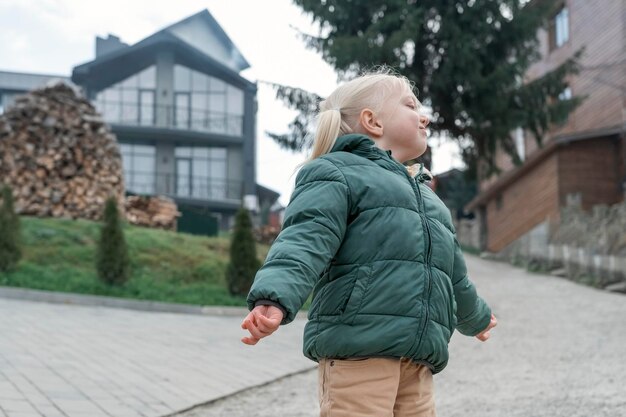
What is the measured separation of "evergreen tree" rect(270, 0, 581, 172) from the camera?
17.0 meters

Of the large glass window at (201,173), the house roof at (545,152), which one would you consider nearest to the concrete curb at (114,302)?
the house roof at (545,152)

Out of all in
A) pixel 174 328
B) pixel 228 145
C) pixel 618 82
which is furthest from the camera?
pixel 228 145

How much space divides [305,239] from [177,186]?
3273 centimetres

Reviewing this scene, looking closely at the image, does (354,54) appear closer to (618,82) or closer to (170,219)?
(170,219)

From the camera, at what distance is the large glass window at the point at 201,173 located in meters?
34.6

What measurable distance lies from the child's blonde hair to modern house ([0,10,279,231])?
3128 centimetres

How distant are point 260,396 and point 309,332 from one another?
11.8 feet

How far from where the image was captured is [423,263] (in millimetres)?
2486

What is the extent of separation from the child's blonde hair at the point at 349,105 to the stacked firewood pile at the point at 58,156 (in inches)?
573

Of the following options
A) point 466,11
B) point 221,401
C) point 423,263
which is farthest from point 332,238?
point 466,11

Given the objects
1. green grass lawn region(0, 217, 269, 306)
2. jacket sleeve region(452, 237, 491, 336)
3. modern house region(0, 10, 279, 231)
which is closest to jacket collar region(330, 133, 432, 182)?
jacket sleeve region(452, 237, 491, 336)

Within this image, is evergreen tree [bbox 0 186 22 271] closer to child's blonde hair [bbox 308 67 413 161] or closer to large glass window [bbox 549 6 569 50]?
child's blonde hair [bbox 308 67 413 161]

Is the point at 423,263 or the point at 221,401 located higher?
the point at 423,263

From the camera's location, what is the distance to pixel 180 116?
34500mm
